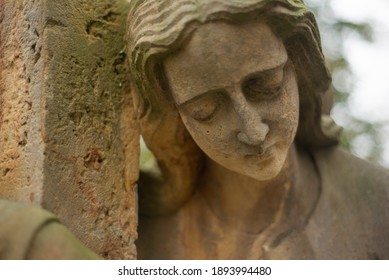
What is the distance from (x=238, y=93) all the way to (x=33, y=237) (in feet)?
1.86

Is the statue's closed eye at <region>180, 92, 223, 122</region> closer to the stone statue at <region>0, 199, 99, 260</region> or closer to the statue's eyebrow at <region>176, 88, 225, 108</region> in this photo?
the statue's eyebrow at <region>176, 88, 225, 108</region>

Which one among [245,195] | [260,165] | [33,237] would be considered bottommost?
[245,195]

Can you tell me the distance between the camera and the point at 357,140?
3834mm

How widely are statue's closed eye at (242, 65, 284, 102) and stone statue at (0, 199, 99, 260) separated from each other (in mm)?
546

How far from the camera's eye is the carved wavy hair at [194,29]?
120 centimetres

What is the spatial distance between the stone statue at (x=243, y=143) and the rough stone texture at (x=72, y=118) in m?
0.10

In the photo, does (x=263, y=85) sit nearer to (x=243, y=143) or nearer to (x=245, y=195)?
(x=243, y=143)

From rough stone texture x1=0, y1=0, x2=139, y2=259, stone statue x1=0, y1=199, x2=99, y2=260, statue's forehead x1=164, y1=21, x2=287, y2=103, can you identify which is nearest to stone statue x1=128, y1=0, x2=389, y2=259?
statue's forehead x1=164, y1=21, x2=287, y2=103

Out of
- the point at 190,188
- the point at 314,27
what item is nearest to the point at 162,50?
the point at 314,27

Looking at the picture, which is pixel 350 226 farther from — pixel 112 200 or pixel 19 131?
pixel 19 131

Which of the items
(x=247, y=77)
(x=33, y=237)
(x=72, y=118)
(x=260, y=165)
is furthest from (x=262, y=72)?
(x=33, y=237)

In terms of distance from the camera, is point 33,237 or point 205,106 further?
point 205,106

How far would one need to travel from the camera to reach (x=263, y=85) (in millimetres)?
1292

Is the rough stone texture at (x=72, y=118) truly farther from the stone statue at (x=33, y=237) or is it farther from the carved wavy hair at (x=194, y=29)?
the stone statue at (x=33, y=237)
